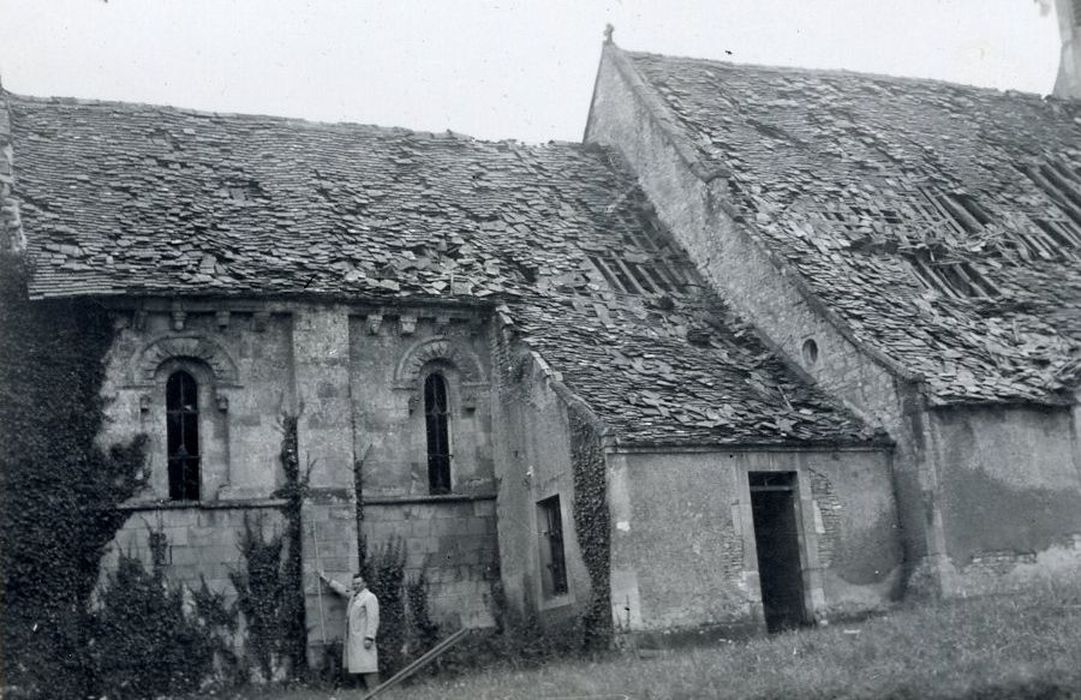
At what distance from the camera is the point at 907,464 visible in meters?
21.3

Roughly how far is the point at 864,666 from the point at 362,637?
742cm

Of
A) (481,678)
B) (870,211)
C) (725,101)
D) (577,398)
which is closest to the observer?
(481,678)

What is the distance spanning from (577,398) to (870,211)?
8.90m

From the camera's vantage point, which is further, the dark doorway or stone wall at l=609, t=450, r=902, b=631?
the dark doorway

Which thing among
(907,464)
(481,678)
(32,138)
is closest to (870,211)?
(907,464)

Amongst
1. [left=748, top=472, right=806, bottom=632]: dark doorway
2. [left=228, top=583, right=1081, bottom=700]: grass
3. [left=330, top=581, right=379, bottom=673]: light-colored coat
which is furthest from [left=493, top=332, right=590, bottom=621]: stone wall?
[left=330, top=581, right=379, bottom=673]: light-colored coat

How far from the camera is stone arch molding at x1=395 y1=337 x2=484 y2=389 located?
74.1ft

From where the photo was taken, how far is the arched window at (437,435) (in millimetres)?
22734

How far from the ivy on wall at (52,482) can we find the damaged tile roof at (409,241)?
73 cm

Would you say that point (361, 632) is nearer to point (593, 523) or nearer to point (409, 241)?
point (593, 523)

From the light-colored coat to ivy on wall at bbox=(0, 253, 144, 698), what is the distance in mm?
3685

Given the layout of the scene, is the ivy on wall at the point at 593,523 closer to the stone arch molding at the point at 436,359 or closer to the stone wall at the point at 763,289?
the stone arch molding at the point at 436,359

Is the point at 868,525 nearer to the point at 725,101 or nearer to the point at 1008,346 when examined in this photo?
the point at 1008,346

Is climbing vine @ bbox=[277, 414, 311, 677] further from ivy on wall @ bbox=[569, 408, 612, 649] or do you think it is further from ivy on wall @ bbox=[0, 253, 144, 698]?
ivy on wall @ bbox=[569, 408, 612, 649]
